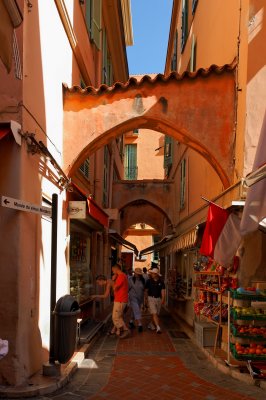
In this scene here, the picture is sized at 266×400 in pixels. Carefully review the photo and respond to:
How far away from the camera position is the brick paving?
18.3 ft

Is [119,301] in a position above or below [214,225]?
below

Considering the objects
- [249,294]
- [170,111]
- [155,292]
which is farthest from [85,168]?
[249,294]

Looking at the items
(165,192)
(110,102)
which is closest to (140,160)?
(165,192)

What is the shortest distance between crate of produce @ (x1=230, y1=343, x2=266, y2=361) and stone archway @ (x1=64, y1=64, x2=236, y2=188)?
3.05m

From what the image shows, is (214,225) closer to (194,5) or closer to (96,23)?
(96,23)

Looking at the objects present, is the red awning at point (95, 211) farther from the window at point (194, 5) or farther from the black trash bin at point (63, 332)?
the window at point (194, 5)

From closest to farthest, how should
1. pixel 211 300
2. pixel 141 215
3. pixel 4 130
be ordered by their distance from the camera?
pixel 4 130, pixel 211 300, pixel 141 215

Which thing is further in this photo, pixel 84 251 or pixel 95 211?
pixel 84 251

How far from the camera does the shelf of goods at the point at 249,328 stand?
21.0ft

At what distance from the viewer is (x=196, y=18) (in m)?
13.1

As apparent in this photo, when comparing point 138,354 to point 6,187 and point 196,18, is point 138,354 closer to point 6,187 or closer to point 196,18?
point 6,187

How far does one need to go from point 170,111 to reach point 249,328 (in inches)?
168

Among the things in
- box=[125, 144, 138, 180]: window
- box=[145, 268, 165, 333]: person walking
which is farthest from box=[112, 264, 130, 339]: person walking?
box=[125, 144, 138, 180]: window

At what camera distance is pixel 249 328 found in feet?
21.5
